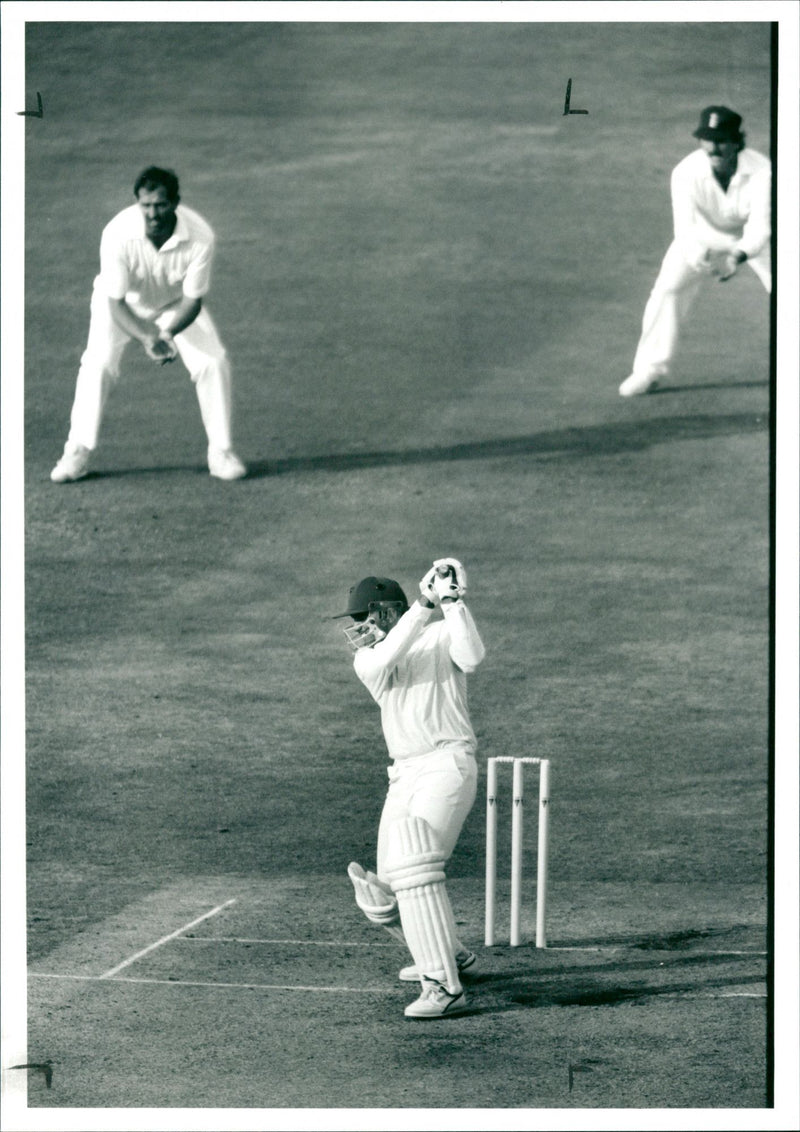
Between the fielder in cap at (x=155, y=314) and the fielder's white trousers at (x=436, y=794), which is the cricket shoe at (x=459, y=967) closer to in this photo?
the fielder's white trousers at (x=436, y=794)

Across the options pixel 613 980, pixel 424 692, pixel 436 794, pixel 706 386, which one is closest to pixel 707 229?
pixel 706 386

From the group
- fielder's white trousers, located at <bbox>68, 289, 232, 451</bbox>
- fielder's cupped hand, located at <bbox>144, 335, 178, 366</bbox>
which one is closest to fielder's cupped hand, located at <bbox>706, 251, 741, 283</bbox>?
fielder's white trousers, located at <bbox>68, 289, 232, 451</bbox>

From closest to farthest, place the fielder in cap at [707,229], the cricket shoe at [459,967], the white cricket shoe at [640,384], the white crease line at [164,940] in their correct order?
the cricket shoe at [459,967], the white crease line at [164,940], the fielder in cap at [707,229], the white cricket shoe at [640,384]

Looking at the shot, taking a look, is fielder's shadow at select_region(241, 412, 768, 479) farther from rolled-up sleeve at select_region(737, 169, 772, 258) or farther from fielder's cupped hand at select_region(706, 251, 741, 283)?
rolled-up sleeve at select_region(737, 169, 772, 258)

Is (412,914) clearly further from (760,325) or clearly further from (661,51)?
(661,51)

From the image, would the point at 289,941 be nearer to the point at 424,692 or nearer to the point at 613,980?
the point at 424,692

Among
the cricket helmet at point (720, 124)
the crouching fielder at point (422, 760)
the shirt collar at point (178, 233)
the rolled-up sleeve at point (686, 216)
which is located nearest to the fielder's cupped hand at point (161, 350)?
the shirt collar at point (178, 233)

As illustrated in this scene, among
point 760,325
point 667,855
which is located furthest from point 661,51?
point 667,855
